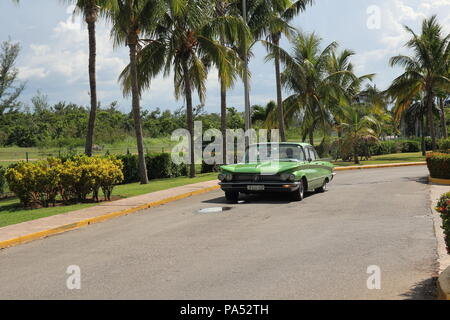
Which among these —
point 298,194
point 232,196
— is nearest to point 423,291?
point 298,194

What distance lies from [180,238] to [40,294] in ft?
11.4

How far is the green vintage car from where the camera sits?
42.9ft

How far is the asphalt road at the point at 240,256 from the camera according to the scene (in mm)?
5672

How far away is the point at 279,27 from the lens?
26797mm

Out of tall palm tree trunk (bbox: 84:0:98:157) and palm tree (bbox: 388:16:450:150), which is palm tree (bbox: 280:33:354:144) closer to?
palm tree (bbox: 388:16:450:150)

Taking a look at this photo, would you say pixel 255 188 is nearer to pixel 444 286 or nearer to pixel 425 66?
pixel 444 286

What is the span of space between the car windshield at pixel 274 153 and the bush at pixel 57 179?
13.4 feet

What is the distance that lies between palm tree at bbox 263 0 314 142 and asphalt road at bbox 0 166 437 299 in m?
16.4

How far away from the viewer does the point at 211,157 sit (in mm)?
29984

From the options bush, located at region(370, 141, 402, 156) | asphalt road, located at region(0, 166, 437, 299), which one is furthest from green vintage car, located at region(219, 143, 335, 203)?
bush, located at region(370, 141, 402, 156)

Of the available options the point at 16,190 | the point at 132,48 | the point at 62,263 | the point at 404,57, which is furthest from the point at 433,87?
the point at 62,263

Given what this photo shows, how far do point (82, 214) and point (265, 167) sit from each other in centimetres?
491

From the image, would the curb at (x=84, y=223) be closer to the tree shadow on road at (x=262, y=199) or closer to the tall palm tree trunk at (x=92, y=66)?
the tree shadow on road at (x=262, y=199)

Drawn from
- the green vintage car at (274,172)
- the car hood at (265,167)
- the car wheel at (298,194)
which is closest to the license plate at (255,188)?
the green vintage car at (274,172)
